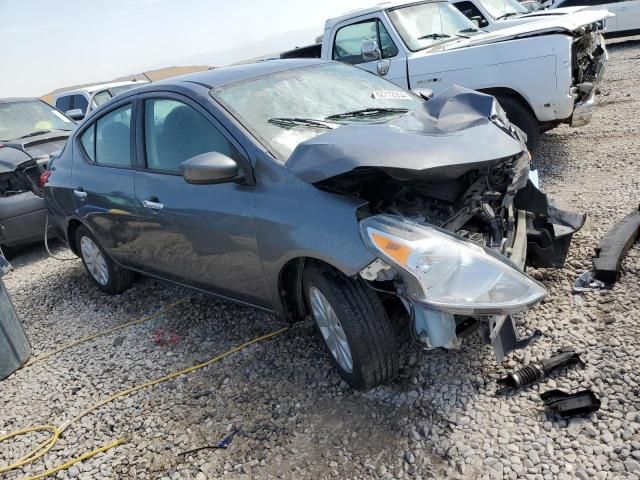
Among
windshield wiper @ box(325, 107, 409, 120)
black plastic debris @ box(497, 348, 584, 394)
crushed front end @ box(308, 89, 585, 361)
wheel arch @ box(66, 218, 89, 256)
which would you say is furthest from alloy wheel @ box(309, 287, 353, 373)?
wheel arch @ box(66, 218, 89, 256)

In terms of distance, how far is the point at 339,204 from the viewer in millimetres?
2674

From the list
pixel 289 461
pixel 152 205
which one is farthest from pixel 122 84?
pixel 289 461

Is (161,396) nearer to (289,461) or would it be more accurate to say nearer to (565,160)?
(289,461)

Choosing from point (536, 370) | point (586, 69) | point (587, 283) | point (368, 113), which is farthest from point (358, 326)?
point (586, 69)

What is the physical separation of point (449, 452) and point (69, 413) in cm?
233

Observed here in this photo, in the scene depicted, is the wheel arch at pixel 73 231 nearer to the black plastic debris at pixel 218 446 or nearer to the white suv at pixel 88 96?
the black plastic debris at pixel 218 446

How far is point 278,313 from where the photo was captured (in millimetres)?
3170

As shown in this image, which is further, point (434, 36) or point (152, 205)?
point (434, 36)

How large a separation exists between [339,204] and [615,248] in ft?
6.71

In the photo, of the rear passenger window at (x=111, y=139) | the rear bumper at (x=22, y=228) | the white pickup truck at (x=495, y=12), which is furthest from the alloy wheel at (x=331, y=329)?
the white pickup truck at (x=495, y=12)

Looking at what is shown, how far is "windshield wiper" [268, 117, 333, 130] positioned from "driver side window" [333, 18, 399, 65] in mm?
3803

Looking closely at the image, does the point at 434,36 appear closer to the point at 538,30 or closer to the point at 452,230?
the point at 538,30

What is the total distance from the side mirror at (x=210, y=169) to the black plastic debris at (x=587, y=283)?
7.45 ft

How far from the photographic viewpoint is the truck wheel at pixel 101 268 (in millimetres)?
4723
